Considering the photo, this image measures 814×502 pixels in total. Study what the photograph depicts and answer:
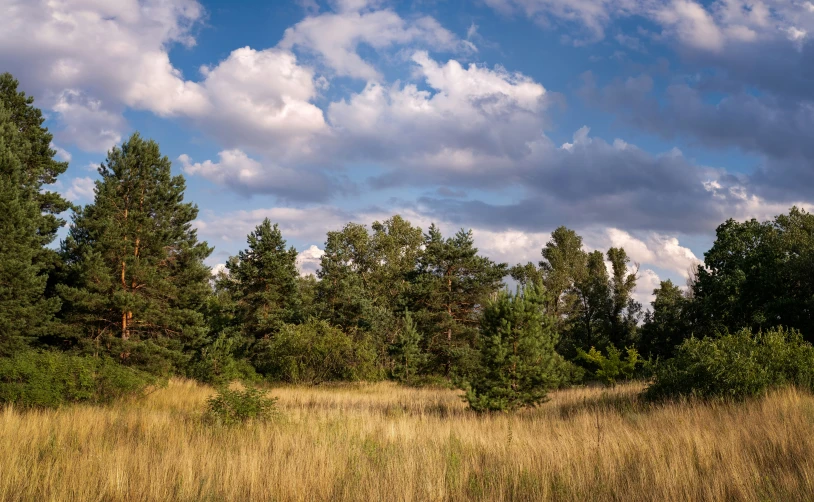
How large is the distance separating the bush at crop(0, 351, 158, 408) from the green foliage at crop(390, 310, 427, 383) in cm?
1784

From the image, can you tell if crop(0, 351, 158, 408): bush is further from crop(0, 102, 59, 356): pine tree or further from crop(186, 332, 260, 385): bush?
crop(186, 332, 260, 385): bush

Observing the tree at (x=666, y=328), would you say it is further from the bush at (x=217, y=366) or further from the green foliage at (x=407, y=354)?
the bush at (x=217, y=366)

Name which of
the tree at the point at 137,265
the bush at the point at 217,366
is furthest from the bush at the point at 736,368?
the tree at the point at 137,265

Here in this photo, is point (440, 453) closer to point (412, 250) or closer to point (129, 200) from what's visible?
point (129, 200)

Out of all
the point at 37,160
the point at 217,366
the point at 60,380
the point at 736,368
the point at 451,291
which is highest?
the point at 37,160

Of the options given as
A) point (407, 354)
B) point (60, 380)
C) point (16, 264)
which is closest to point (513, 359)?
point (60, 380)

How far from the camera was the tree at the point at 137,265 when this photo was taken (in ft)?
76.2

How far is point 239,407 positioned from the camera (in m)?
10.6

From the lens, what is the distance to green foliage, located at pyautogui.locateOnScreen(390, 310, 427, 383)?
101 ft

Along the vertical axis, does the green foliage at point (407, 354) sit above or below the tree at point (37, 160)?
below

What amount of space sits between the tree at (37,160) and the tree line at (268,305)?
72 millimetres

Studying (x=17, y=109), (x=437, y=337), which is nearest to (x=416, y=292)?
(x=437, y=337)

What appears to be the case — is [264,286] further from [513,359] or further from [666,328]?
[666,328]

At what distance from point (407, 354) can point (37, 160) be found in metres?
22.3
